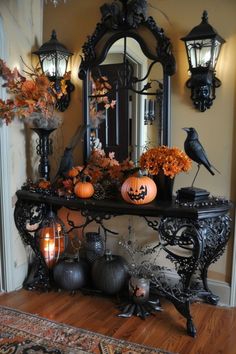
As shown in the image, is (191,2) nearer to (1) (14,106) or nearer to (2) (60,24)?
(2) (60,24)

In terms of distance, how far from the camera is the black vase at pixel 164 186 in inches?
96.5

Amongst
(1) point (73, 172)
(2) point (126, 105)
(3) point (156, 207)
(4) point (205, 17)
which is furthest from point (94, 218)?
(4) point (205, 17)

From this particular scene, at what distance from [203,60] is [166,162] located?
2.50 feet

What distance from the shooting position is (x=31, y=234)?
293 cm

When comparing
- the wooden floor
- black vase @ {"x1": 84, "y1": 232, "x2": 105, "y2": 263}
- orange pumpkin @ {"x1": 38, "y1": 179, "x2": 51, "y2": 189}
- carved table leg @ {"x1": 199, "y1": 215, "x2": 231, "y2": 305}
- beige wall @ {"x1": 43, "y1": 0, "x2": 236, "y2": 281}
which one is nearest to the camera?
the wooden floor

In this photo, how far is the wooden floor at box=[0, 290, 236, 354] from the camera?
2113 millimetres

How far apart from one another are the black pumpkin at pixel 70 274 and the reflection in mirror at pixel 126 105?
94cm

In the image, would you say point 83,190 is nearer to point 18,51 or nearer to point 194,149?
point 194,149

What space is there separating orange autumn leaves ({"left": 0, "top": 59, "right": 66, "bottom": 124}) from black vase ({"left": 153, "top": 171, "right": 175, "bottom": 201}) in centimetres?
106

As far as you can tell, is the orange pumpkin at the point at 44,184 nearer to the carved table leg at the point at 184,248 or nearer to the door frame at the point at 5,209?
the door frame at the point at 5,209

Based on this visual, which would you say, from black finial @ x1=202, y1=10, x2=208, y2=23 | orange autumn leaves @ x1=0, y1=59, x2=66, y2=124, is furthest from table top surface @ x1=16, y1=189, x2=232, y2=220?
black finial @ x1=202, y1=10, x2=208, y2=23

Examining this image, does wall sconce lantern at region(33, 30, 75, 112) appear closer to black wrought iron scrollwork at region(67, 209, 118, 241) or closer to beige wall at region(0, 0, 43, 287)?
beige wall at region(0, 0, 43, 287)

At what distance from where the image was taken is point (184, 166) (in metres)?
2.30

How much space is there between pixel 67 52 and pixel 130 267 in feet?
6.11
